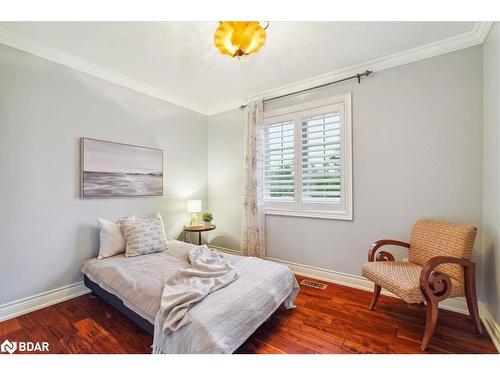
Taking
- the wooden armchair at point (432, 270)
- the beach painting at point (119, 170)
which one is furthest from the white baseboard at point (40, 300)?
the wooden armchair at point (432, 270)

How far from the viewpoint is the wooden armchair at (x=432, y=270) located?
62.6 inches

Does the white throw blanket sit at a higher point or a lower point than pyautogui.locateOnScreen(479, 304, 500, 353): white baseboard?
higher

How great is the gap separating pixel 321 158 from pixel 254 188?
103cm

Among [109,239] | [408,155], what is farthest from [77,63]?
[408,155]

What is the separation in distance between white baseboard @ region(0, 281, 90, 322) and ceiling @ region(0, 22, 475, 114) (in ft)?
8.10

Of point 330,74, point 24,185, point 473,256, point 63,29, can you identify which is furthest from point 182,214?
point 473,256

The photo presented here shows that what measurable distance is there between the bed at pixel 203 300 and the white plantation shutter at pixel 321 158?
3.88ft

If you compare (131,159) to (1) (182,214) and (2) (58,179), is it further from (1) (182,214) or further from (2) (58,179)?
(1) (182,214)

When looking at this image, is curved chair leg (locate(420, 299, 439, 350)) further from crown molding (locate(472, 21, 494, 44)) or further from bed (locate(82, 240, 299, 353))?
crown molding (locate(472, 21, 494, 44))

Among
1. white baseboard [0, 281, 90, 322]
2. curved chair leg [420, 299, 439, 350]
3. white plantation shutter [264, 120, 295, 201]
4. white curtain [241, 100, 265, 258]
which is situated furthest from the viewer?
white curtain [241, 100, 265, 258]

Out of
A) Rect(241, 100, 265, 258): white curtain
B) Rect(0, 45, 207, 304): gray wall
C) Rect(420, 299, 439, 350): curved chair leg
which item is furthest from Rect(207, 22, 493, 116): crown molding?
Rect(420, 299, 439, 350): curved chair leg

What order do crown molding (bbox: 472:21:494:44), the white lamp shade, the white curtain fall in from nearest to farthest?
crown molding (bbox: 472:21:494:44) < the white curtain < the white lamp shade

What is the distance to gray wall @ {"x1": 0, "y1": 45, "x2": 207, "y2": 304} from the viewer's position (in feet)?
6.50

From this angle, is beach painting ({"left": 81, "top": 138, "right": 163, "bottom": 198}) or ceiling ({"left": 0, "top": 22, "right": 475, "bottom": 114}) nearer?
ceiling ({"left": 0, "top": 22, "right": 475, "bottom": 114})
